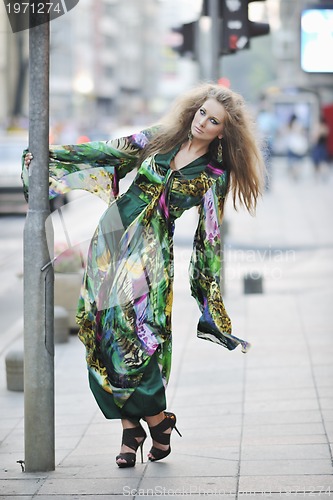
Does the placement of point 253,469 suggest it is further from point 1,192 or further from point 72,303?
point 1,192

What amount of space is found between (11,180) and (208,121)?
721 inches

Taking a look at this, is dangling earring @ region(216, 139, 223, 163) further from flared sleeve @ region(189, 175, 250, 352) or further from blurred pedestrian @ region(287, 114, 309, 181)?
blurred pedestrian @ region(287, 114, 309, 181)

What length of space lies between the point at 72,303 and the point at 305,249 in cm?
752

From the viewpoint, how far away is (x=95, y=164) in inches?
221

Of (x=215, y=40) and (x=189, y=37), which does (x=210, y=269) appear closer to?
(x=215, y=40)

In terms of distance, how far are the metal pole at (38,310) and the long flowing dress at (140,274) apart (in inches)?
5.6

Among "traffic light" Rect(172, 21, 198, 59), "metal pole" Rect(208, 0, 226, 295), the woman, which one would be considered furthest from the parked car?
the woman

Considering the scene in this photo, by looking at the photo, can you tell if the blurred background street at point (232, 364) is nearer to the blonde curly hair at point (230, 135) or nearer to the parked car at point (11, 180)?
the parked car at point (11, 180)

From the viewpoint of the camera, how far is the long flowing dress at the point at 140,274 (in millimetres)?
5402

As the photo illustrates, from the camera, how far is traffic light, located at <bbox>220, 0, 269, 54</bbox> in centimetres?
1167

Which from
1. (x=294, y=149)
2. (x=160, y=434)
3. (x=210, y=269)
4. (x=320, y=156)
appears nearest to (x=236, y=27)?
(x=210, y=269)

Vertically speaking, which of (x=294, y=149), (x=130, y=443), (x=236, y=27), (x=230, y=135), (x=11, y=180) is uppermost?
(x=236, y=27)

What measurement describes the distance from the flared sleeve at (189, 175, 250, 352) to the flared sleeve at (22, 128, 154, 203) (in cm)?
44

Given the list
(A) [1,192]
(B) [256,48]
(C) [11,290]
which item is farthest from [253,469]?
(B) [256,48]
